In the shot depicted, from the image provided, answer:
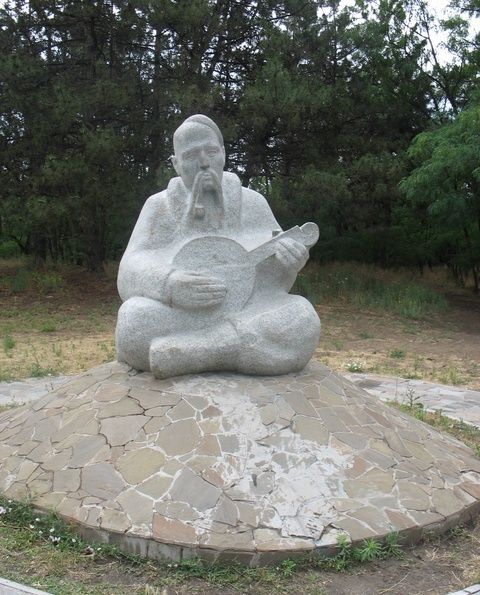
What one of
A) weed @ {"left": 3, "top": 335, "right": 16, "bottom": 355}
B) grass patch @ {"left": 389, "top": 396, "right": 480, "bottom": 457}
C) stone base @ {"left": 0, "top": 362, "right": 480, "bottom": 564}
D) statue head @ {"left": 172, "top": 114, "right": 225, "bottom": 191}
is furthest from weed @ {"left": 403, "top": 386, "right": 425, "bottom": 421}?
weed @ {"left": 3, "top": 335, "right": 16, "bottom": 355}

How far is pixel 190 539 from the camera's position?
337 cm

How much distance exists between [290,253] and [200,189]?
759 millimetres

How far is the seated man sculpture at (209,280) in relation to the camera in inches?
172

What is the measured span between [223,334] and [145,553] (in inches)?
58.3

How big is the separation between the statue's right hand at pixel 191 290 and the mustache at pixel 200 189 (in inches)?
20.2

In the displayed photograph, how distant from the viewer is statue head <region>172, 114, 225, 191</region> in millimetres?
4691

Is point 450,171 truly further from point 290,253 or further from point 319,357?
point 290,253

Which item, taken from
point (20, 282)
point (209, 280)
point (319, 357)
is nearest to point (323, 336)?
point (319, 357)

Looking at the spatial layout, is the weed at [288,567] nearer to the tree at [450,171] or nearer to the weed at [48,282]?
the tree at [450,171]

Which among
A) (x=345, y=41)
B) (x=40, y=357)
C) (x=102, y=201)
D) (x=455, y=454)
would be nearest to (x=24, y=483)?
(x=455, y=454)

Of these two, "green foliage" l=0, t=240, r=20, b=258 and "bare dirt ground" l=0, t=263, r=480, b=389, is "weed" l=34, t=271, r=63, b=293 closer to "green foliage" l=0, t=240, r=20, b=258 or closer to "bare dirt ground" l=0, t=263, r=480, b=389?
"bare dirt ground" l=0, t=263, r=480, b=389

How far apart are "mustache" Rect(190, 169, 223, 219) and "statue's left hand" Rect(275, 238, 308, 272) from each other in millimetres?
570

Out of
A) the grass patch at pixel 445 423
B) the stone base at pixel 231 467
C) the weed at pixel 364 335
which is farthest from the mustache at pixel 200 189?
the weed at pixel 364 335

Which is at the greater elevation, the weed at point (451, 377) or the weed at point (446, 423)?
the weed at point (446, 423)
